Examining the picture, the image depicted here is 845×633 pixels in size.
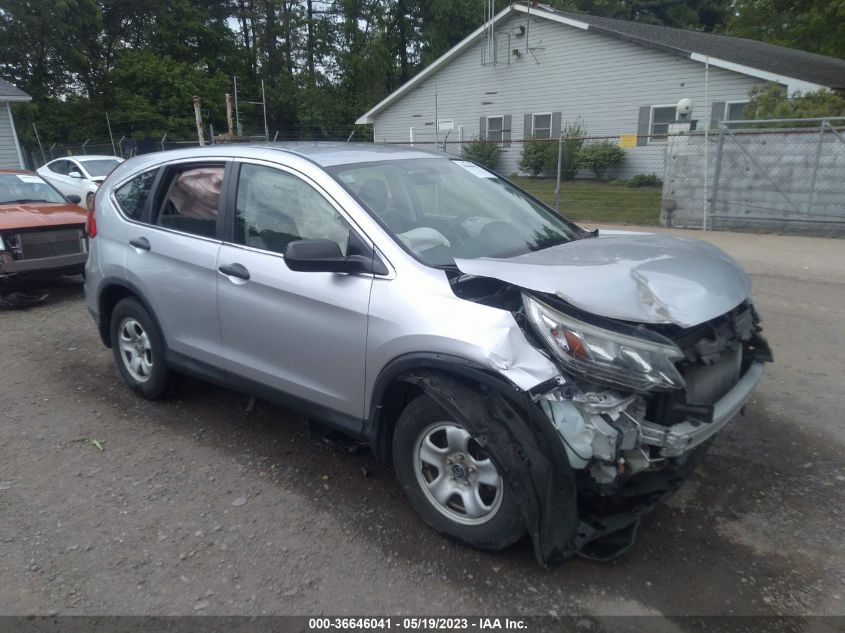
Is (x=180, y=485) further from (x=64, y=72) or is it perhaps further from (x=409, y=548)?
(x=64, y=72)

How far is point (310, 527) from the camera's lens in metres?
3.20

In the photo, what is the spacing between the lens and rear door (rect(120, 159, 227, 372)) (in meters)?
3.93

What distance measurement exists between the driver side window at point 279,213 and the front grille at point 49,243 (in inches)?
196

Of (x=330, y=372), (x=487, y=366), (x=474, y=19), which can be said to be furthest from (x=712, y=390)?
(x=474, y=19)

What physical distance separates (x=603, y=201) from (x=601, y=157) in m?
4.43

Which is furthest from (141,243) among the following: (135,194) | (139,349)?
(139,349)

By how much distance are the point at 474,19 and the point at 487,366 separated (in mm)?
36053

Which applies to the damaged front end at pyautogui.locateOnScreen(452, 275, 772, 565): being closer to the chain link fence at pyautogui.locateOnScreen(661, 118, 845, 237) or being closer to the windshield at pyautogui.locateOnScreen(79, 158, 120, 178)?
the chain link fence at pyautogui.locateOnScreen(661, 118, 845, 237)

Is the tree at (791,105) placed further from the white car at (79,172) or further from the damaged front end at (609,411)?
the white car at (79,172)

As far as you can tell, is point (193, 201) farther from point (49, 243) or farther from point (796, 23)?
point (796, 23)

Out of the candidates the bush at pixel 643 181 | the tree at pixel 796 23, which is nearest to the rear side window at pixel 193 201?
the bush at pixel 643 181

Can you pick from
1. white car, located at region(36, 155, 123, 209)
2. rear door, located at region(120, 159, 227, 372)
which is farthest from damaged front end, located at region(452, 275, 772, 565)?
white car, located at region(36, 155, 123, 209)

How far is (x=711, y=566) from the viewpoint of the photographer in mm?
2848

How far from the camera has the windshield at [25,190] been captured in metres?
8.28
